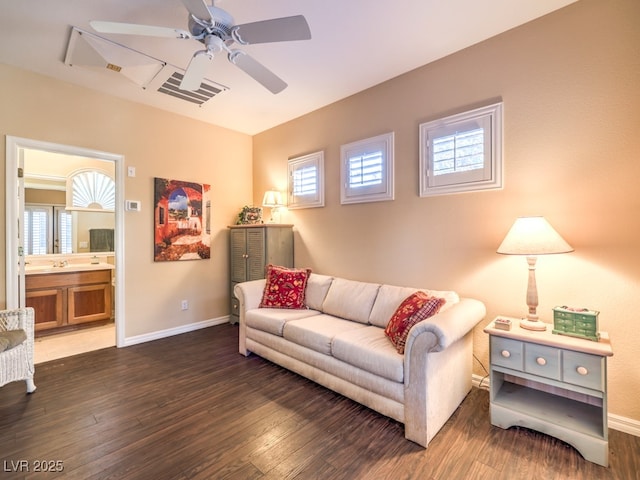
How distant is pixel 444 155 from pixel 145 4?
99.4 inches

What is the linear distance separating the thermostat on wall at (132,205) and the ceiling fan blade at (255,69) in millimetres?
2261

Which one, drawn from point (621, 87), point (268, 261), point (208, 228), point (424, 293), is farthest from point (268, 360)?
point (621, 87)

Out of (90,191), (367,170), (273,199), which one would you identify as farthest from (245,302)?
(90,191)

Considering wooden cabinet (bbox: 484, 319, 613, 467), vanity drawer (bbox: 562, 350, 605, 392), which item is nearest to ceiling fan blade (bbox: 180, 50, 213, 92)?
wooden cabinet (bbox: 484, 319, 613, 467)

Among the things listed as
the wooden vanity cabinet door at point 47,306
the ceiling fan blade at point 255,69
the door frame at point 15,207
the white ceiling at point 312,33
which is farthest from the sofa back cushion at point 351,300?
the wooden vanity cabinet door at point 47,306

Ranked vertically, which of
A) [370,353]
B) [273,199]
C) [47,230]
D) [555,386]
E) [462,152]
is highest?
[462,152]

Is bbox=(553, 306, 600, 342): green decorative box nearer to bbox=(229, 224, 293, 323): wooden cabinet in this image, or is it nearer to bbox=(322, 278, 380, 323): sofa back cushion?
bbox=(322, 278, 380, 323): sofa back cushion

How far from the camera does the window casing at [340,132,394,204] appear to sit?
2.99 m

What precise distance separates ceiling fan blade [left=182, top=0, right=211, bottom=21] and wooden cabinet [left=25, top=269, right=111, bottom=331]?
12.6 feet

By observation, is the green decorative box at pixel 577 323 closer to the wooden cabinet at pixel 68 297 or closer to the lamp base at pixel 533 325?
the lamp base at pixel 533 325

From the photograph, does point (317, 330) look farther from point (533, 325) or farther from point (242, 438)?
point (533, 325)

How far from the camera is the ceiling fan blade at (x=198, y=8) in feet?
5.00

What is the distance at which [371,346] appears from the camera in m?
2.12

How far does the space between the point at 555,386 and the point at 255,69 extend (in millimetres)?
2870
